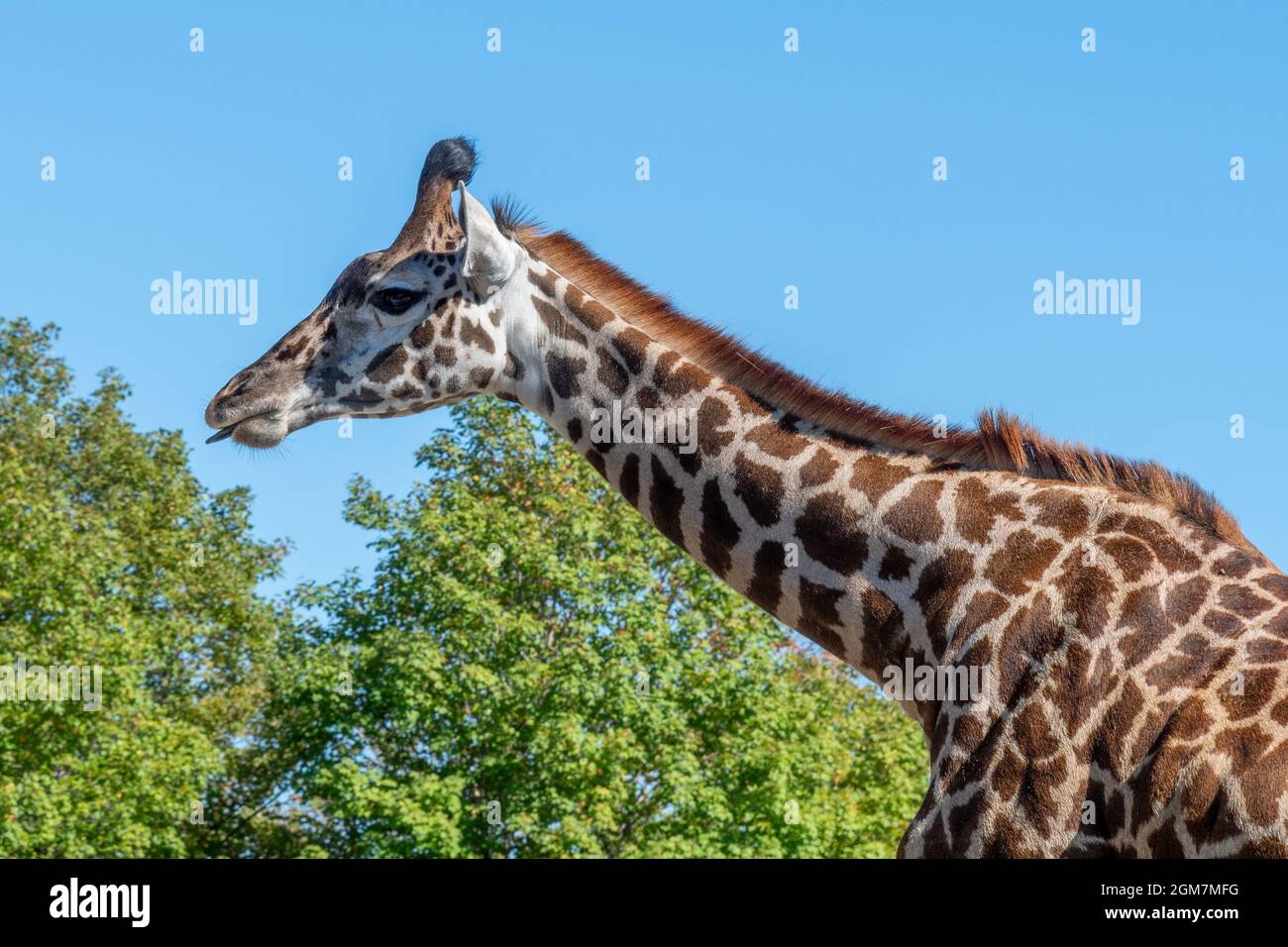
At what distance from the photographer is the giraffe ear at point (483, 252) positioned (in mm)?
7184

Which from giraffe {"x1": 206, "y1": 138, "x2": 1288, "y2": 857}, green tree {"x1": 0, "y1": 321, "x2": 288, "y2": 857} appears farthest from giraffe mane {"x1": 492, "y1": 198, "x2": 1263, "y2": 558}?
green tree {"x1": 0, "y1": 321, "x2": 288, "y2": 857}

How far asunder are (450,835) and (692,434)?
3084 cm

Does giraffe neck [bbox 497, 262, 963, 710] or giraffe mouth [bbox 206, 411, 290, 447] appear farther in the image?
giraffe mouth [bbox 206, 411, 290, 447]

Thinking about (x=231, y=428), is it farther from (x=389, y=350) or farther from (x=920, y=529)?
(x=920, y=529)

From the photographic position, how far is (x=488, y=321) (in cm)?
730

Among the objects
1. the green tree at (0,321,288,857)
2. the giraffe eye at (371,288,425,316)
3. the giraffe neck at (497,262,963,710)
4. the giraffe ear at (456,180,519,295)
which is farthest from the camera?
the green tree at (0,321,288,857)

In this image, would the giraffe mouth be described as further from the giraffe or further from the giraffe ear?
the giraffe ear

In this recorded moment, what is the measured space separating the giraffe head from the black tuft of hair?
0.62 metres

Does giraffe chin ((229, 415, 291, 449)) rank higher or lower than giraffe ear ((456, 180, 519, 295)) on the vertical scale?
lower

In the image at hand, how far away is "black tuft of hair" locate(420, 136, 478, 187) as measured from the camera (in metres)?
7.86

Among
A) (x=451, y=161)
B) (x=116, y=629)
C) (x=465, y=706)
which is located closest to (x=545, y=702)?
(x=465, y=706)

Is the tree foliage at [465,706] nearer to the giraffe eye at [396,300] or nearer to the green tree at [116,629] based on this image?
the green tree at [116,629]

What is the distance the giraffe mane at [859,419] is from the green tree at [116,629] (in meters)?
28.2

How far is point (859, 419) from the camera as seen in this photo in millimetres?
6633
